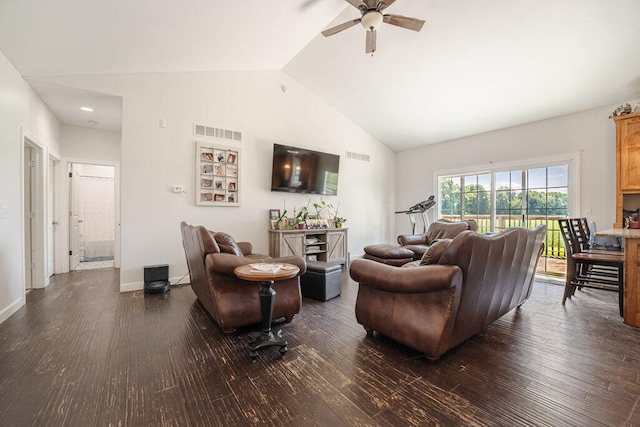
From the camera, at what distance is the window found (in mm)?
4793

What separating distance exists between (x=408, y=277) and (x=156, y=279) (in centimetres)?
363

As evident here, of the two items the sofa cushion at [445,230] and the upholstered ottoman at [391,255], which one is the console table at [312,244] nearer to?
the upholstered ottoman at [391,255]

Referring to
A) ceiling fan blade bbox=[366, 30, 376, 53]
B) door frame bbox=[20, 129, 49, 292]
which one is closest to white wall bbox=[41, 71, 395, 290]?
door frame bbox=[20, 129, 49, 292]

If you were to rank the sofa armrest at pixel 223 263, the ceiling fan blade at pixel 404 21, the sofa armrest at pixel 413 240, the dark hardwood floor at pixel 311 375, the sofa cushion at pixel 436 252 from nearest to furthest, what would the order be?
the dark hardwood floor at pixel 311 375
the sofa cushion at pixel 436 252
the sofa armrest at pixel 223 263
the ceiling fan blade at pixel 404 21
the sofa armrest at pixel 413 240

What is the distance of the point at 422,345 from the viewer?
202 centimetres

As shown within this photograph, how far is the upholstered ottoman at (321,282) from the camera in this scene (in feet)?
11.4

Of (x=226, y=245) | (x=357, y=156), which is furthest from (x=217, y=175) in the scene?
(x=357, y=156)

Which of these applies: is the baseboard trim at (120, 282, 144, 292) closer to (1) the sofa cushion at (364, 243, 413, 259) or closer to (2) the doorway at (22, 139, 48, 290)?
(2) the doorway at (22, 139, 48, 290)

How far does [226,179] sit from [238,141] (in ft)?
2.34

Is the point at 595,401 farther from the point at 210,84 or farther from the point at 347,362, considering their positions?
the point at 210,84

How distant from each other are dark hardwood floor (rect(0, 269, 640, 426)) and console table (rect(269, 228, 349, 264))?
→ 6.74 feet

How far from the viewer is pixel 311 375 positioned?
189 cm

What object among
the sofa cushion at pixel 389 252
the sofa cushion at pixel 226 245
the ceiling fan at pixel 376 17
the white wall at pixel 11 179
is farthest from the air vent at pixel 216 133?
the sofa cushion at pixel 389 252

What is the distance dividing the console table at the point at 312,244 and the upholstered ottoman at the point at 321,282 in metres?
1.32
